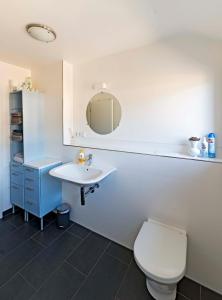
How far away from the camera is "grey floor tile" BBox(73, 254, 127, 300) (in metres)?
1.25

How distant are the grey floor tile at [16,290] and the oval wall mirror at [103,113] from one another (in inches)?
63.5

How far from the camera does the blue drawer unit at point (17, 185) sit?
2086mm

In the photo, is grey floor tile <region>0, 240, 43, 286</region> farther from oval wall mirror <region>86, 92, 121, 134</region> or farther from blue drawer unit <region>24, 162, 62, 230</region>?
oval wall mirror <region>86, 92, 121, 134</region>

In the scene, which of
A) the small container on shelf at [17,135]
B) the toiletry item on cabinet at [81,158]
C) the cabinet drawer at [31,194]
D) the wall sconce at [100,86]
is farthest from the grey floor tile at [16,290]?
the wall sconce at [100,86]

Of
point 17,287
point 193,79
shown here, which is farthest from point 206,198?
point 17,287

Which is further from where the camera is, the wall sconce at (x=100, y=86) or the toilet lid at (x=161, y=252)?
the wall sconce at (x=100, y=86)

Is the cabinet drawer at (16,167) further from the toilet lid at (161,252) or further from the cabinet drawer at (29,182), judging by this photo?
the toilet lid at (161,252)

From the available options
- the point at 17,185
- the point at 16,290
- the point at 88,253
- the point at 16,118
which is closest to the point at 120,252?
the point at 88,253

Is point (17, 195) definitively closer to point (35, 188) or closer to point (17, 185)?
point (17, 185)

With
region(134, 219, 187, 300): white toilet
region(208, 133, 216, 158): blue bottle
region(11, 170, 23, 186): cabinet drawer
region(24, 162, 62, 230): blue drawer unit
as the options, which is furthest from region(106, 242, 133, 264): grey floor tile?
region(11, 170, 23, 186): cabinet drawer

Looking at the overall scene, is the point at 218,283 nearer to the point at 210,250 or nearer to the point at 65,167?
the point at 210,250

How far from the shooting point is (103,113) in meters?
1.94

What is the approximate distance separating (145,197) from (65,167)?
0.95 meters

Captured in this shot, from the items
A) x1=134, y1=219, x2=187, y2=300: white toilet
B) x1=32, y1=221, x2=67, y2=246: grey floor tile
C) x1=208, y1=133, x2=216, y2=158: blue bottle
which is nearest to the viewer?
x1=134, y1=219, x2=187, y2=300: white toilet
